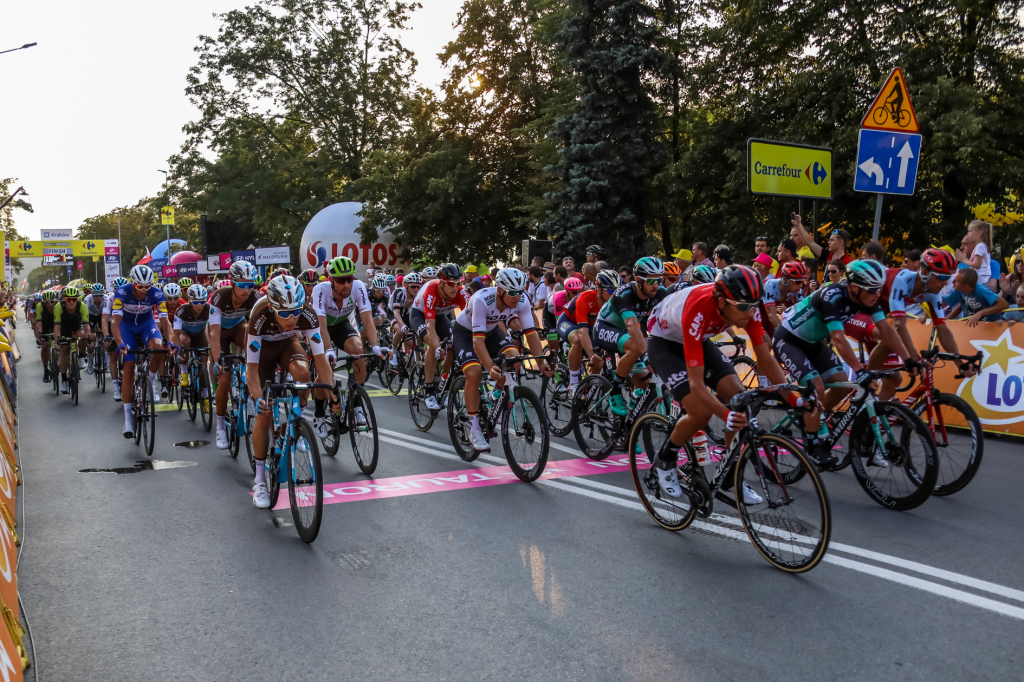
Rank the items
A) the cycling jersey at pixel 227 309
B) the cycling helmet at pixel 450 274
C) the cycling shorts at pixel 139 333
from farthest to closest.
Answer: the cycling shorts at pixel 139 333 → the cycling helmet at pixel 450 274 → the cycling jersey at pixel 227 309

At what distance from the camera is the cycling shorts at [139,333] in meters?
10.8

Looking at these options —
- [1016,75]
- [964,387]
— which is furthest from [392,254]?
[964,387]

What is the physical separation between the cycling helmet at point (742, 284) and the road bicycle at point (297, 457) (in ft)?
9.44

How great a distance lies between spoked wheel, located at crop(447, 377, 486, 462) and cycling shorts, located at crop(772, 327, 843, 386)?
10.4 feet

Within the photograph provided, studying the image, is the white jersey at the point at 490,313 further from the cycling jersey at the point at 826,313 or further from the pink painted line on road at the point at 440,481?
the cycling jersey at the point at 826,313

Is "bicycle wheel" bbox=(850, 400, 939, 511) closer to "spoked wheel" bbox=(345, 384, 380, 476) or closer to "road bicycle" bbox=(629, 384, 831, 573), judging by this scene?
"road bicycle" bbox=(629, 384, 831, 573)

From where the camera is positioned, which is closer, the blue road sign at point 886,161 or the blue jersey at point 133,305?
the blue road sign at point 886,161

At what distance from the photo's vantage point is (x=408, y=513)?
652 centimetres

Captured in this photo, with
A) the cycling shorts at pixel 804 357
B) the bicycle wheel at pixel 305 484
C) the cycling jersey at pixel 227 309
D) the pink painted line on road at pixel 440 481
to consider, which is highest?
the cycling jersey at pixel 227 309

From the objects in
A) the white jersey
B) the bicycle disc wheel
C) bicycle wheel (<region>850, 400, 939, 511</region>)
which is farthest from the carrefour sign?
bicycle wheel (<region>850, 400, 939, 511</region>)

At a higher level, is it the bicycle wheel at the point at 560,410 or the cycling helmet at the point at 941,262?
the cycling helmet at the point at 941,262

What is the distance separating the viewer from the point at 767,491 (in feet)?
16.3

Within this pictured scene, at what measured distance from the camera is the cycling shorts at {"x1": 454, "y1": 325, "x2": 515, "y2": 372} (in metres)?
8.29

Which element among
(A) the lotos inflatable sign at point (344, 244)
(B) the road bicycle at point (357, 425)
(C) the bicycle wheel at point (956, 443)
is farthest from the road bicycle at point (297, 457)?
(A) the lotos inflatable sign at point (344, 244)
